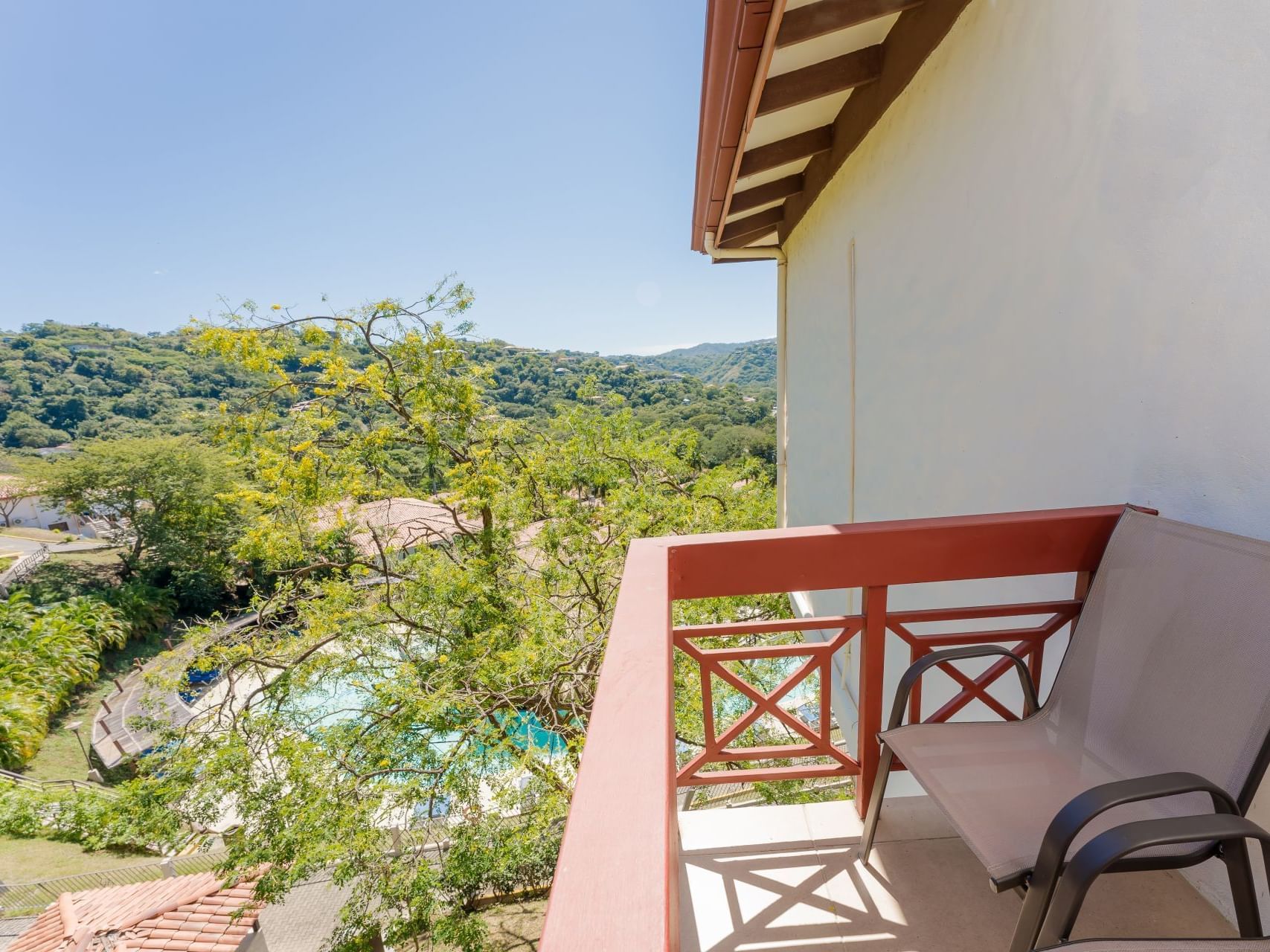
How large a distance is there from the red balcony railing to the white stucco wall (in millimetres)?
293

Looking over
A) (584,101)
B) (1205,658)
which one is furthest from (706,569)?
(584,101)

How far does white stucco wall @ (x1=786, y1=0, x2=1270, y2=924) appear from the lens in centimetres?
118

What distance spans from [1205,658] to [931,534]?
0.53m

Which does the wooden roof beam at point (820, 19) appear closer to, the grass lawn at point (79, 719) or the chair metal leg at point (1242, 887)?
the chair metal leg at point (1242, 887)

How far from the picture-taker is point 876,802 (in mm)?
1505

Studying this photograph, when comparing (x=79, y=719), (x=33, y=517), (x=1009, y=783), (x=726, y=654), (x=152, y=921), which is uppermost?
(x=726, y=654)

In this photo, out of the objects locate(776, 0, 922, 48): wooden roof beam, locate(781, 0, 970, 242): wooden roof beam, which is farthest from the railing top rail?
locate(781, 0, 970, 242): wooden roof beam

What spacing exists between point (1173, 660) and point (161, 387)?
4172 centimetres

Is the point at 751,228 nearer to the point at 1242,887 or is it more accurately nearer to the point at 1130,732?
the point at 1130,732

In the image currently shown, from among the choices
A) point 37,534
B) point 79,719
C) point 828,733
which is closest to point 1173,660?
point 828,733

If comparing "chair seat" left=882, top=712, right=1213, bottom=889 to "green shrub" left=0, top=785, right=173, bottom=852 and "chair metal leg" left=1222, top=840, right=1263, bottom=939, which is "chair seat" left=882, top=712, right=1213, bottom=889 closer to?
"chair metal leg" left=1222, top=840, right=1263, bottom=939

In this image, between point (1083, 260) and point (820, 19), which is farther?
point (820, 19)

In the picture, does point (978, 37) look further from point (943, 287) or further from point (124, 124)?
point (124, 124)

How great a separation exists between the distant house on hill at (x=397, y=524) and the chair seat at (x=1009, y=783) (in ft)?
25.0
